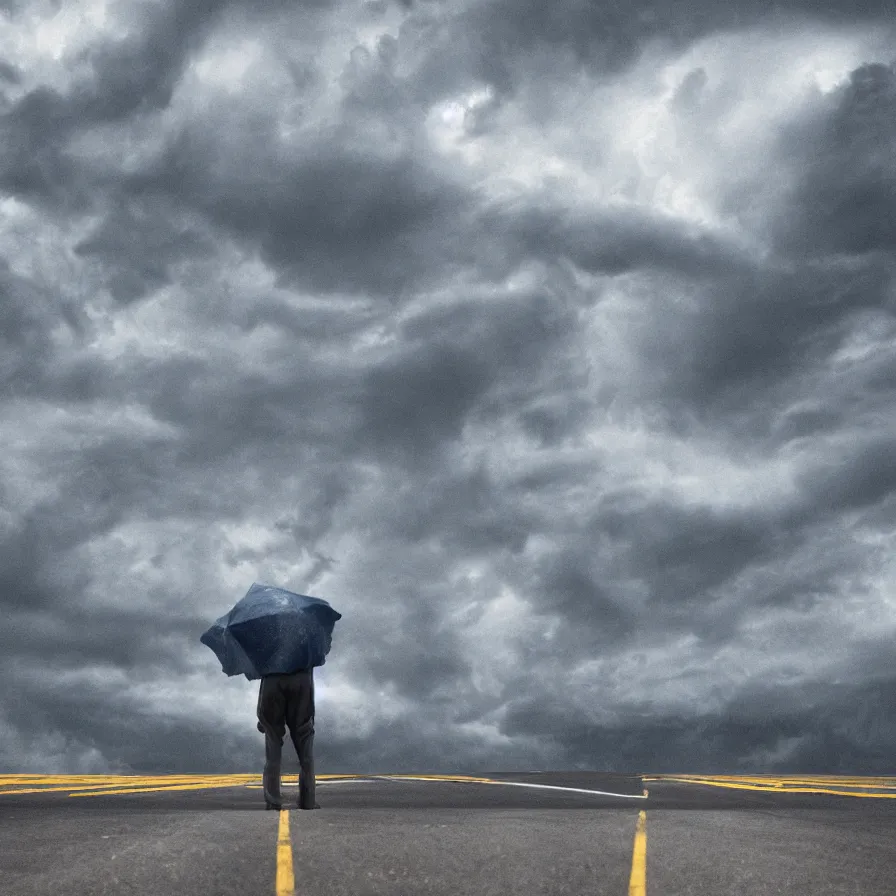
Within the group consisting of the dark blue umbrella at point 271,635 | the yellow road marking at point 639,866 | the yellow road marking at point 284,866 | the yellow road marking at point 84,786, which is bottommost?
the yellow road marking at point 84,786

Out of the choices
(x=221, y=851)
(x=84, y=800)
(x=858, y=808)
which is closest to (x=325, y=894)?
(x=221, y=851)

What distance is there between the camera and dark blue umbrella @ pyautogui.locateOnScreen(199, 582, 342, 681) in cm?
1143

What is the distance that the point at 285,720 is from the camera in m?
11.8

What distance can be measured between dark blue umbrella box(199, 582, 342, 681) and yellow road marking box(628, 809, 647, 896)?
3818 mm

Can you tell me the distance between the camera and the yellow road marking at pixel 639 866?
7184 millimetres

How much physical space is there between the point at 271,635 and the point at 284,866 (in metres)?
4.23

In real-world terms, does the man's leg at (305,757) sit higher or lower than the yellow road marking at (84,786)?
higher

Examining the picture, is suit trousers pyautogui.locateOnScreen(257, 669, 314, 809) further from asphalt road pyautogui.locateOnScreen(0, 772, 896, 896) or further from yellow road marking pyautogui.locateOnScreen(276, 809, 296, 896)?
yellow road marking pyautogui.locateOnScreen(276, 809, 296, 896)

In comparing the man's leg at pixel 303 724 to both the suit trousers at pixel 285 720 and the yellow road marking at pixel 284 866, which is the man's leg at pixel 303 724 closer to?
the suit trousers at pixel 285 720

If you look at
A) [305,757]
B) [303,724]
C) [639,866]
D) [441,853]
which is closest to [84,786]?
[305,757]

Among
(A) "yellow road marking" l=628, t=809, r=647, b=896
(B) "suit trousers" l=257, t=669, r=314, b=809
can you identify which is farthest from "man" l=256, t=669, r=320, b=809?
(A) "yellow road marking" l=628, t=809, r=647, b=896

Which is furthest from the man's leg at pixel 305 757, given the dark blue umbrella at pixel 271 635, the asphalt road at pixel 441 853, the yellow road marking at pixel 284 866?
the yellow road marking at pixel 284 866

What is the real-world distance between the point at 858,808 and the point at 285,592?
27.2 ft

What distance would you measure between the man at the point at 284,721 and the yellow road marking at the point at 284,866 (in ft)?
9.09
